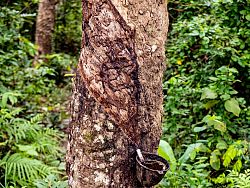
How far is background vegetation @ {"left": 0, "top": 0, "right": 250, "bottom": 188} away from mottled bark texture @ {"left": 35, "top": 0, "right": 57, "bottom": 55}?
5.95 ft

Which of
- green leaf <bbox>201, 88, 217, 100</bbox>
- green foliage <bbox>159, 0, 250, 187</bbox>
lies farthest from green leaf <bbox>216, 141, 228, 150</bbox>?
green leaf <bbox>201, 88, 217, 100</bbox>

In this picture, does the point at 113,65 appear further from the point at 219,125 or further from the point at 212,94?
the point at 212,94

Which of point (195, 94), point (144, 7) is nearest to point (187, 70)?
point (195, 94)

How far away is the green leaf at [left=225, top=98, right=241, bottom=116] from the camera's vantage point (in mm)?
3902

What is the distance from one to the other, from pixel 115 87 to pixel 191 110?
9.01 ft

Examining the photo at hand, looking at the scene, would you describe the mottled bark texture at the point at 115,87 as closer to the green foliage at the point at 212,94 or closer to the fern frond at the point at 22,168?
the green foliage at the point at 212,94

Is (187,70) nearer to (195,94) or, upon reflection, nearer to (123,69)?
(195,94)

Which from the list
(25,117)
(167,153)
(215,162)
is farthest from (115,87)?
(25,117)

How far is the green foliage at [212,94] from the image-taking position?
3.78 metres

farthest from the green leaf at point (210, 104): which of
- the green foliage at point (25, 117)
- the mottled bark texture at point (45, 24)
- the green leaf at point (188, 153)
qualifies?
the mottled bark texture at point (45, 24)

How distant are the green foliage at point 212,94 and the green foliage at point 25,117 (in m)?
1.25

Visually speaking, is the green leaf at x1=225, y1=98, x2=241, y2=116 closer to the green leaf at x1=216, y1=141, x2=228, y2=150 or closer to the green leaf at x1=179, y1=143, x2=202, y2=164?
the green leaf at x1=216, y1=141, x2=228, y2=150

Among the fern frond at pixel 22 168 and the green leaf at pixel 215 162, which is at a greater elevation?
the green leaf at pixel 215 162

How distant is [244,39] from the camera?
4.58 meters
